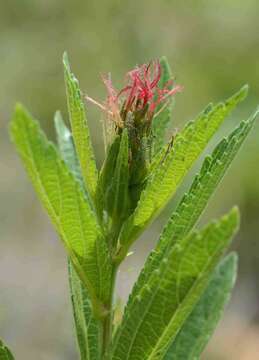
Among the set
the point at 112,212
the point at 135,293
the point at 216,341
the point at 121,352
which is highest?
the point at 216,341

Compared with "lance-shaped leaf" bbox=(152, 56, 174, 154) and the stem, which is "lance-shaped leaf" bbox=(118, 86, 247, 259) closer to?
the stem

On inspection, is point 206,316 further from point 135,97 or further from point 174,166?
point 135,97

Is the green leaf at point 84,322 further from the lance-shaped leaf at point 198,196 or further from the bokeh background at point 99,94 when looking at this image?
the bokeh background at point 99,94

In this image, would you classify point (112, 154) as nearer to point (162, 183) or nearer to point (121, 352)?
point (162, 183)

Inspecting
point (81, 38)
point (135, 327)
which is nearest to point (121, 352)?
point (135, 327)

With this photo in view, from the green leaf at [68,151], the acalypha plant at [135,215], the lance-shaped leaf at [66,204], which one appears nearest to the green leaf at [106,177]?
the acalypha plant at [135,215]
